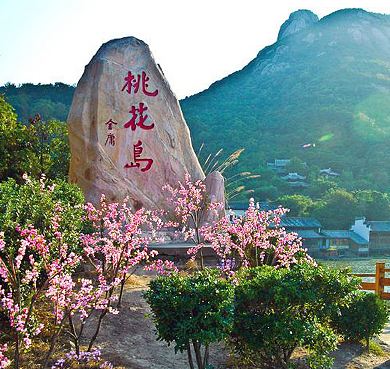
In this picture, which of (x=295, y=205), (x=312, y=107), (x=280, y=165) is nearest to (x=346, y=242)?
(x=295, y=205)

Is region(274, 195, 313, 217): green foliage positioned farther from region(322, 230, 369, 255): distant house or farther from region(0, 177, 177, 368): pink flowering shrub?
region(0, 177, 177, 368): pink flowering shrub

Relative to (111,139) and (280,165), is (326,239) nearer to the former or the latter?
(280,165)

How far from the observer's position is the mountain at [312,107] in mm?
28781

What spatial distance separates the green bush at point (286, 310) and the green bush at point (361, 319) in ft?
4.01

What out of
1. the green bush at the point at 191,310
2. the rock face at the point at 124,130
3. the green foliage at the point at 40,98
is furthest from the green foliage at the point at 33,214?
the green foliage at the point at 40,98

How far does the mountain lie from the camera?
28781 millimetres

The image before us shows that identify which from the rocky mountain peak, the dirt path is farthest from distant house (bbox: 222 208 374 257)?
the rocky mountain peak

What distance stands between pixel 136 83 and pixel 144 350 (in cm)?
477

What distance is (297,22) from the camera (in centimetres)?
5731

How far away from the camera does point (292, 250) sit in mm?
4027

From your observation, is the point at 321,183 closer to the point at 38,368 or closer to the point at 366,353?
the point at 366,353

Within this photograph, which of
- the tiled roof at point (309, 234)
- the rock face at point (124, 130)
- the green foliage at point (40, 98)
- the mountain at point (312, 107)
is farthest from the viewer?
the mountain at point (312, 107)

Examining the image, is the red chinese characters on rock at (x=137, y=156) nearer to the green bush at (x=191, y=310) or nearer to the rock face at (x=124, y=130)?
the rock face at (x=124, y=130)

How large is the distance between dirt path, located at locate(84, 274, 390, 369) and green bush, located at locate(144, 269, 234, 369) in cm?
64
